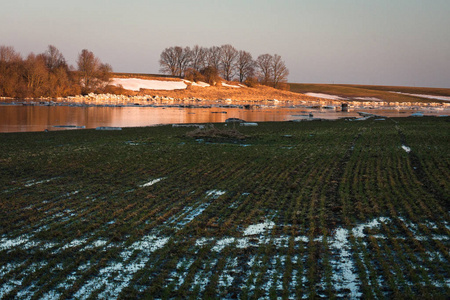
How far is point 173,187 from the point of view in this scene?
881 cm

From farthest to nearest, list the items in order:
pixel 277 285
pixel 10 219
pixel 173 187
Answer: pixel 173 187 < pixel 10 219 < pixel 277 285

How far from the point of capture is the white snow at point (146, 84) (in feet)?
309

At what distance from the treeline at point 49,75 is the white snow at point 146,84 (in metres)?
3.89

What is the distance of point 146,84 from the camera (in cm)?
9806


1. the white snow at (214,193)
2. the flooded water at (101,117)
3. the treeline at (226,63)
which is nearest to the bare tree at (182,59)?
the treeline at (226,63)

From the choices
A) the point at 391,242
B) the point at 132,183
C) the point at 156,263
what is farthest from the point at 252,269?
the point at 132,183

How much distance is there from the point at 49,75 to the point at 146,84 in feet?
79.2

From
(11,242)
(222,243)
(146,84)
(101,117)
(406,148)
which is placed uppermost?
(146,84)

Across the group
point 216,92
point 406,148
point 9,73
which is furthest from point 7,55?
point 406,148

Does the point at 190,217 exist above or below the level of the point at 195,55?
below

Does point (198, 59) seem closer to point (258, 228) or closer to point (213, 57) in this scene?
point (213, 57)

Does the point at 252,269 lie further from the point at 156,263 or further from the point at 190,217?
the point at 190,217

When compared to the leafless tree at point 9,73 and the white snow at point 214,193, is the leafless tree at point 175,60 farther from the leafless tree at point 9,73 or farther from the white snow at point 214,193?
the white snow at point 214,193

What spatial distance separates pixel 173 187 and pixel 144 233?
9.68 feet
